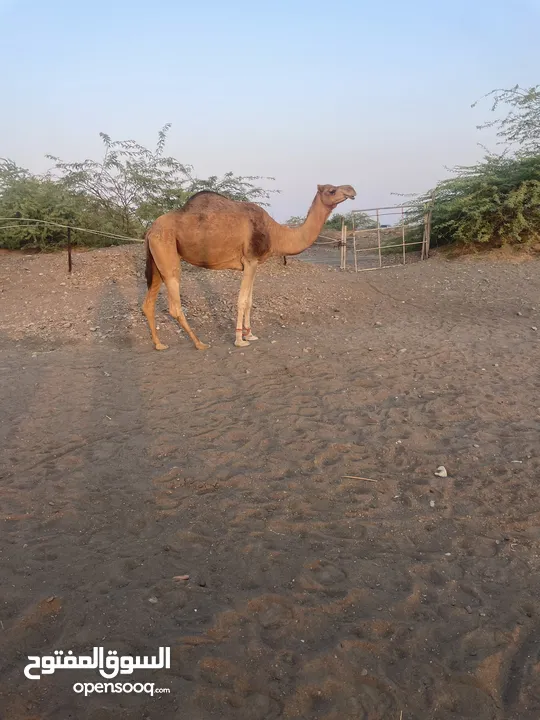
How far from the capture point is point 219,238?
22.0 feet

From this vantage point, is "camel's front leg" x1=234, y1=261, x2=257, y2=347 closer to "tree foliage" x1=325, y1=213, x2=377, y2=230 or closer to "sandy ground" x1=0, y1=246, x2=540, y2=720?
"sandy ground" x1=0, y1=246, x2=540, y2=720

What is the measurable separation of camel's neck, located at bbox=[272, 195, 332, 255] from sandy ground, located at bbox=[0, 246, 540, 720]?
172 cm

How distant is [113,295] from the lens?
10.4 meters

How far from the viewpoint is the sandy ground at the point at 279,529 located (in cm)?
196

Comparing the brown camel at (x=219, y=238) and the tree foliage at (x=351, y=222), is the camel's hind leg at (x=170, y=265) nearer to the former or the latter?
the brown camel at (x=219, y=238)

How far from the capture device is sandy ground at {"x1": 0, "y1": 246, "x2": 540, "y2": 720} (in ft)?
6.43

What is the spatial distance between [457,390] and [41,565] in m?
4.17

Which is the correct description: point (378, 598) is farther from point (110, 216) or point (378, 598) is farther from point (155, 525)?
point (110, 216)

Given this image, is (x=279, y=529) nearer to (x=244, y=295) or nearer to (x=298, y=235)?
(x=244, y=295)

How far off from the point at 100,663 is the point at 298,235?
632 cm

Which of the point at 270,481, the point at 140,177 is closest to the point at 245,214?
the point at 270,481

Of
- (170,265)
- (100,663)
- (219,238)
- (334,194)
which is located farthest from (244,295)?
(100,663)

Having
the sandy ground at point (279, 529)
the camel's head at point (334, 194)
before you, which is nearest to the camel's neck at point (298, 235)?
the camel's head at point (334, 194)

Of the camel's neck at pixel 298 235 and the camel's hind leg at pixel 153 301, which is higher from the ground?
the camel's neck at pixel 298 235
